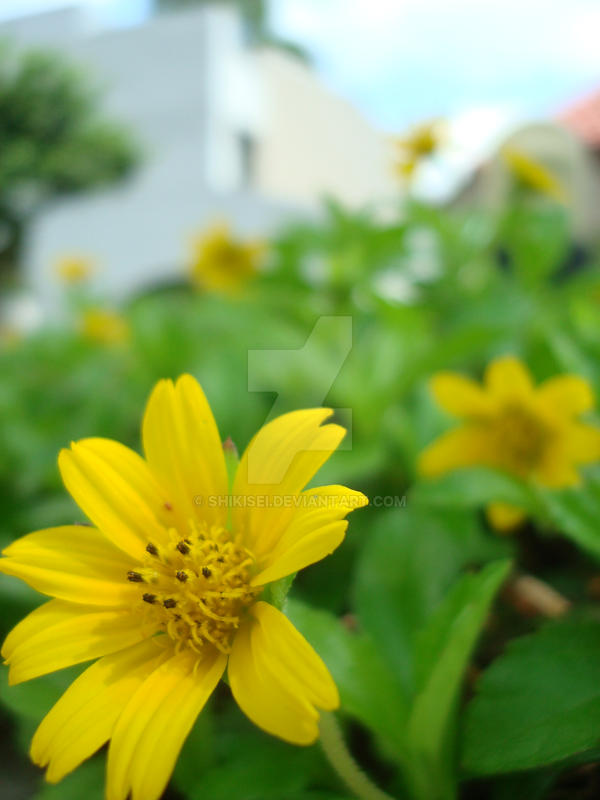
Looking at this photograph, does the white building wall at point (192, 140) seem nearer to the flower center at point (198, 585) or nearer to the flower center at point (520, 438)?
the flower center at point (520, 438)

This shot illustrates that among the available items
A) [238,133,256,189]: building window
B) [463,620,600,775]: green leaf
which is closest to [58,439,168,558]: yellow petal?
[463,620,600,775]: green leaf

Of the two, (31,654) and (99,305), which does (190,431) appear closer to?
(31,654)

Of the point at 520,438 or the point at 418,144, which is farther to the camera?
the point at 418,144

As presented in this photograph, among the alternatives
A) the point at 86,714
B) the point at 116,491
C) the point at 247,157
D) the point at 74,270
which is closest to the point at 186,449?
the point at 116,491

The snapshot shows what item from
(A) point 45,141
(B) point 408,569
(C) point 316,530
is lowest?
(B) point 408,569

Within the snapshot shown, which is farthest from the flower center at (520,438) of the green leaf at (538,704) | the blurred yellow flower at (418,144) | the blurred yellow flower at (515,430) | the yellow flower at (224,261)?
the yellow flower at (224,261)

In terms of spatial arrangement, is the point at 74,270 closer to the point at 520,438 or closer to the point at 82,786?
the point at 520,438
